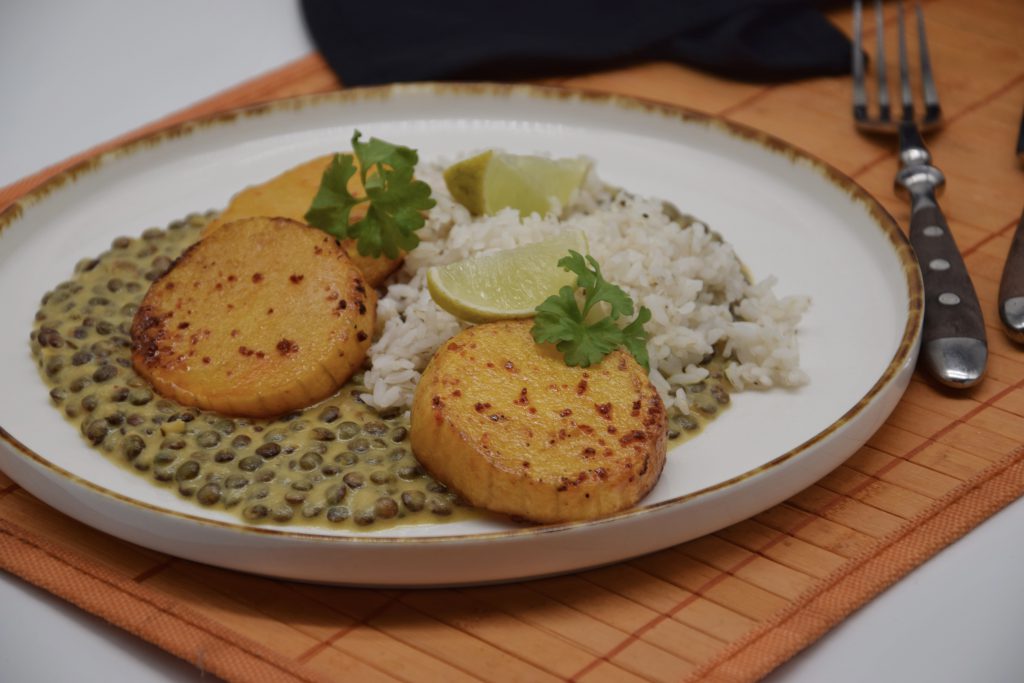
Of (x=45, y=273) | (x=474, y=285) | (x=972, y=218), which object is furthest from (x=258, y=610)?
(x=972, y=218)

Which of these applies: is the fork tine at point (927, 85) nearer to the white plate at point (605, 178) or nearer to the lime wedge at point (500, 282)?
the white plate at point (605, 178)

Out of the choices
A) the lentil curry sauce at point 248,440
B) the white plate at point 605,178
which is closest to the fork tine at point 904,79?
the white plate at point 605,178

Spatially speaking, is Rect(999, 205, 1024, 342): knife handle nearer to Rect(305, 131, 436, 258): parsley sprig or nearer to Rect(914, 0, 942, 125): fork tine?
Rect(914, 0, 942, 125): fork tine

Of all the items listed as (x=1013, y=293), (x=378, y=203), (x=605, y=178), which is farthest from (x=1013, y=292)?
(x=378, y=203)

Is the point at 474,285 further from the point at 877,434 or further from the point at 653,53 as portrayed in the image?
the point at 653,53

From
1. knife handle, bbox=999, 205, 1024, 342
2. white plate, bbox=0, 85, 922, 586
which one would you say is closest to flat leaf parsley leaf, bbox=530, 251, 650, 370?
white plate, bbox=0, 85, 922, 586
